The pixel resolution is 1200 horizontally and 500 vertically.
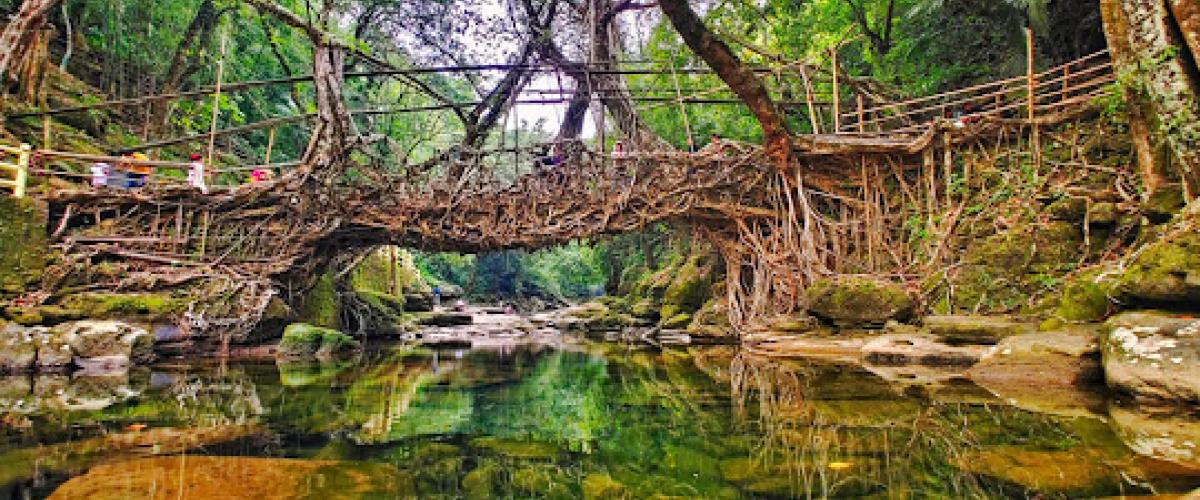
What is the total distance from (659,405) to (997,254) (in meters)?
5.79

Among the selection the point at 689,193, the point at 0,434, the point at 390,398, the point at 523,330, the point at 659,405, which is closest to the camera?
the point at 0,434

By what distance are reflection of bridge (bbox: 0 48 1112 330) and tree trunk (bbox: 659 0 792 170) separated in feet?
1.23

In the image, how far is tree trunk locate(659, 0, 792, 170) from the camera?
7.06 meters

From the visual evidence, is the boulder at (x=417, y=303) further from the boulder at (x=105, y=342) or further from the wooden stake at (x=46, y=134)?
the boulder at (x=105, y=342)

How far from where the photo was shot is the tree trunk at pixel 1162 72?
5449 mm

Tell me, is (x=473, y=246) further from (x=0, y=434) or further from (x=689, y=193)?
(x=0, y=434)

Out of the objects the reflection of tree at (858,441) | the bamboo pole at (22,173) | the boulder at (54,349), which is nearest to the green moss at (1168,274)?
the reflection of tree at (858,441)

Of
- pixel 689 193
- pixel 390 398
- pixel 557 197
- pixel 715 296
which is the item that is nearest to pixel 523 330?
pixel 715 296

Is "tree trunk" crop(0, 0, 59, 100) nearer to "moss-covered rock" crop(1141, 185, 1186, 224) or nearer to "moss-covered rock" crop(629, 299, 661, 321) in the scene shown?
"moss-covered rock" crop(629, 299, 661, 321)

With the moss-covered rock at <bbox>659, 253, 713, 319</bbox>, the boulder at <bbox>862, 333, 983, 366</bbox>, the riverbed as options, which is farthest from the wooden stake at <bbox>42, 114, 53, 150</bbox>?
the boulder at <bbox>862, 333, 983, 366</bbox>

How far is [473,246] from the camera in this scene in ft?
37.8

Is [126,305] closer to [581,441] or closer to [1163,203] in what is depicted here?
[581,441]

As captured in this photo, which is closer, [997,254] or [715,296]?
[997,254]

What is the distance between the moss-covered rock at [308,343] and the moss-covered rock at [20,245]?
3323 mm
